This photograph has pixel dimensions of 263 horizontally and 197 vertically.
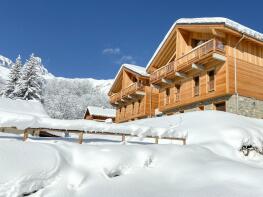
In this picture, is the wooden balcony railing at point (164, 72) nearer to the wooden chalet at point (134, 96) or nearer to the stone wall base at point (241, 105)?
the stone wall base at point (241, 105)

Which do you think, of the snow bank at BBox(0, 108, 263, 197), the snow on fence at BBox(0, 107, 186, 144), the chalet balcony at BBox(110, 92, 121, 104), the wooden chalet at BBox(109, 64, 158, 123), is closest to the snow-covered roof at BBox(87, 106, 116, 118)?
the wooden chalet at BBox(109, 64, 158, 123)

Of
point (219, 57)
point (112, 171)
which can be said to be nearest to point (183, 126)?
point (219, 57)

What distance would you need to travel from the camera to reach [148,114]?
31.3 m

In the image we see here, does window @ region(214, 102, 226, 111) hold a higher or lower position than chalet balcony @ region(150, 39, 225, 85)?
lower

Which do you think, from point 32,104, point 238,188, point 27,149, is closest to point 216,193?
point 238,188

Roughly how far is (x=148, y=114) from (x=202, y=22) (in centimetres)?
1347

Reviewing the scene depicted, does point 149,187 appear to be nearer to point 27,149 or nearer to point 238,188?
point 238,188

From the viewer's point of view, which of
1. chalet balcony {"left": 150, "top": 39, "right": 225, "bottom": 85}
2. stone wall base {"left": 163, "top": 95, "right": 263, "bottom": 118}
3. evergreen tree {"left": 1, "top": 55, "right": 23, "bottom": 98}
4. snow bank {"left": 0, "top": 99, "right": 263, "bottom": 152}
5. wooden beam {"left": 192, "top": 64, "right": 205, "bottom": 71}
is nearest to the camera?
snow bank {"left": 0, "top": 99, "right": 263, "bottom": 152}

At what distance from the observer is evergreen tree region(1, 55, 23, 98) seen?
39.0 m

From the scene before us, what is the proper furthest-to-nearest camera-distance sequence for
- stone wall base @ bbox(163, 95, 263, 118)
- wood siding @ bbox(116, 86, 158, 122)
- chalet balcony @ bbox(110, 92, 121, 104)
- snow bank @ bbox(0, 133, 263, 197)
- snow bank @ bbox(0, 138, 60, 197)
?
1. chalet balcony @ bbox(110, 92, 121, 104)
2. wood siding @ bbox(116, 86, 158, 122)
3. stone wall base @ bbox(163, 95, 263, 118)
4. snow bank @ bbox(0, 133, 263, 197)
5. snow bank @ bbox(0, 138, 60, 197)

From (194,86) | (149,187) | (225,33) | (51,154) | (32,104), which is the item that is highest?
Result: (225,33)

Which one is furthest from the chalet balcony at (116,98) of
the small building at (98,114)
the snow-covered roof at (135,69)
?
the small building at (98,114)

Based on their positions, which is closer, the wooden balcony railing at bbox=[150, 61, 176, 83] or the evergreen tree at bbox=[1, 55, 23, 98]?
the wooden balcony railing at bbox=[150, 61, 176, 83]

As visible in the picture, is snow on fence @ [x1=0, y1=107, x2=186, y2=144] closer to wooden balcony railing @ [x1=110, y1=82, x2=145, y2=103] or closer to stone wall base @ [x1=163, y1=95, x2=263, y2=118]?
stone wall base @ [x1=163, y1=95, x2=263, y2=118]
